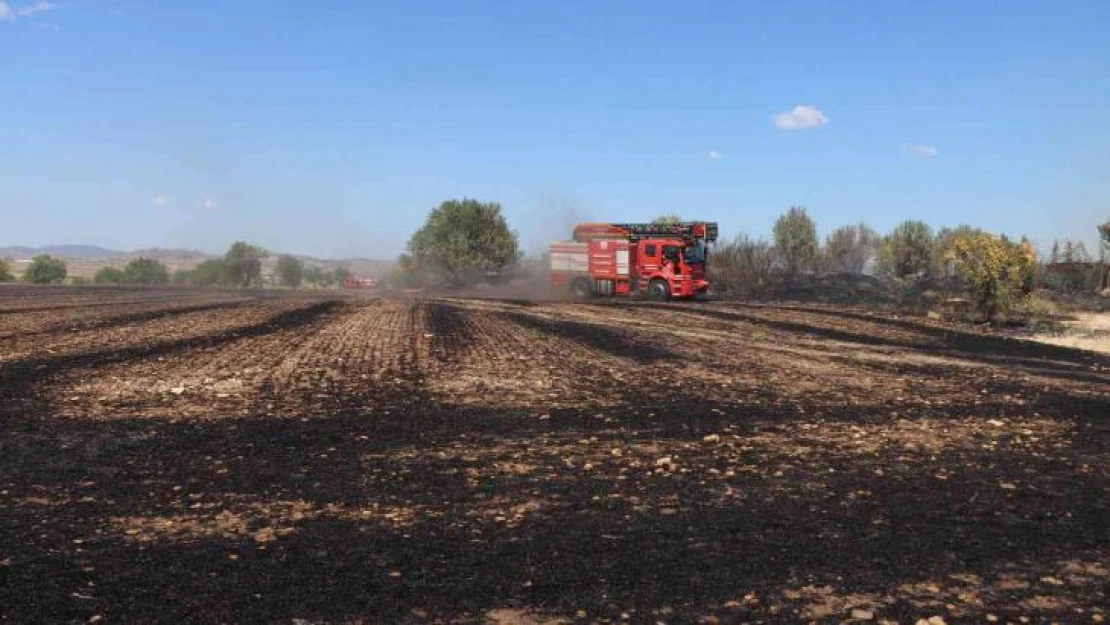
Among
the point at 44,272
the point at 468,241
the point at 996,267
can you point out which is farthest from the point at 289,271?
the point at 996,267

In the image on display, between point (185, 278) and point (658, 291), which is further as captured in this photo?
point (185, 278)

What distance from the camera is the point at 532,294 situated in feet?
150

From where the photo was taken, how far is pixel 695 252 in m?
35.1

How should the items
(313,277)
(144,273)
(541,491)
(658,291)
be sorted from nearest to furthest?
1. (541,491)
2. (658,291)
3. (144,273)
4. (313,277)

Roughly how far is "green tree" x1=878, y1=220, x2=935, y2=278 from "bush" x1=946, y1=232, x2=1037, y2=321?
59.4 meters

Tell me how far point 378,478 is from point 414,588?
2433 mm

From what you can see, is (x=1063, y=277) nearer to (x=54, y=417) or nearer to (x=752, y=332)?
(x=752, y=332)

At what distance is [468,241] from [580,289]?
38.0 m

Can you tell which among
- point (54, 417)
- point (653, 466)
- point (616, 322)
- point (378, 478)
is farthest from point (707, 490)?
point (616, 322)

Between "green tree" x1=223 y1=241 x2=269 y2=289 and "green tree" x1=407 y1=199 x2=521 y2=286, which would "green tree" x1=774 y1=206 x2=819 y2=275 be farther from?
"green tree" x1=223 y1=241 x2=269 y2=289

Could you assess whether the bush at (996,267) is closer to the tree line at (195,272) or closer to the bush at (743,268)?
the bush at (743,268)

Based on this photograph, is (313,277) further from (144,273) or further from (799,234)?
→ (799,234)

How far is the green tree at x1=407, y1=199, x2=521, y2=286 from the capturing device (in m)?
74.4

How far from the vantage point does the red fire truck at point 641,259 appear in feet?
114
